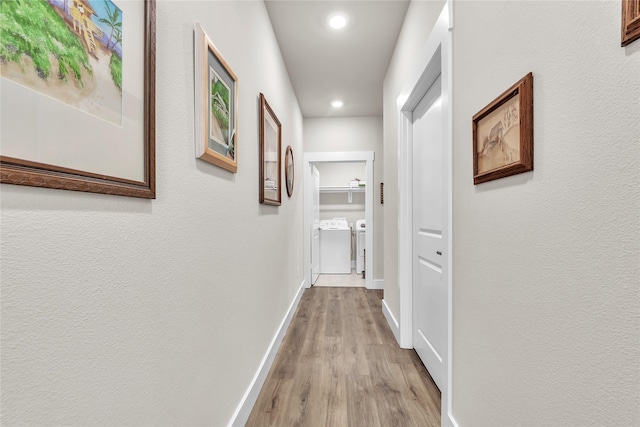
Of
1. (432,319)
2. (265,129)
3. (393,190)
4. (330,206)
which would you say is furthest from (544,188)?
(330,206)

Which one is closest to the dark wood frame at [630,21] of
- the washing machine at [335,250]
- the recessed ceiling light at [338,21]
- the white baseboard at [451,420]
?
the white baseboard at [451,420]

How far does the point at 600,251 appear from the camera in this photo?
634mm

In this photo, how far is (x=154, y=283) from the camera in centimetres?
83

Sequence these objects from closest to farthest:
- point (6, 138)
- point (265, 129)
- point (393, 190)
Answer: point (6, 138), point (265, 129), point (393, 190)

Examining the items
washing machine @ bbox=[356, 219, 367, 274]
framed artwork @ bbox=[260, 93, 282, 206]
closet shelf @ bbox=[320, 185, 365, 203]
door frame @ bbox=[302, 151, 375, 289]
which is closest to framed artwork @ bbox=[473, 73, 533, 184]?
framed artwork @ bbox=[260, 93, 282, 206]

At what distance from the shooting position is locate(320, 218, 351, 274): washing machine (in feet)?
18.2

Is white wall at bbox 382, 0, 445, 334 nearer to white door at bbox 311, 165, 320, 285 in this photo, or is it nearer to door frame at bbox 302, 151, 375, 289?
door frame at bbox 302, 151, 375, 289

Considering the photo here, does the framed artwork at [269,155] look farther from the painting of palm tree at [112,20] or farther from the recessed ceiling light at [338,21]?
the painting of palm tree at [112,20]

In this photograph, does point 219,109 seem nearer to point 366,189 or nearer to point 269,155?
point 269,155

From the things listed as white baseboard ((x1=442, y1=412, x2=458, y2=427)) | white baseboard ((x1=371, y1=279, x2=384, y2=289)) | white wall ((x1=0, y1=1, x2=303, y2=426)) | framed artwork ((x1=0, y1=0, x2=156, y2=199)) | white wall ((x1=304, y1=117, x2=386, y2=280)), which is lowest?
white baseboard ((x1=371, y1=279, x2=384, y2=289))

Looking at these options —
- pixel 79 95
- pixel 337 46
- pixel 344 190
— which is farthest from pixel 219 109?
pixel 344 190

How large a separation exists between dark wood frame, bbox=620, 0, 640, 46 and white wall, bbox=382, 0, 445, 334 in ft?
4.10

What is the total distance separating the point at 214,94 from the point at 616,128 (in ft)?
3.98

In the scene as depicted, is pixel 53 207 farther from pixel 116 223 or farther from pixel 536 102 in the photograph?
pixel 536 102
